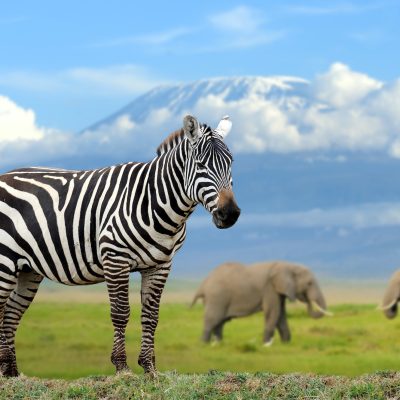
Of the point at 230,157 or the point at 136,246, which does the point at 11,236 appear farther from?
the point at 230,157

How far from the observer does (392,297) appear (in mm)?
17281

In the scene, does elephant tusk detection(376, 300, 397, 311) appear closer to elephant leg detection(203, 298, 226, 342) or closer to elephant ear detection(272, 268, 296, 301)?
elephant ear detection(272, 268, 296, 301)

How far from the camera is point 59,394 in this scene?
7.00 meters

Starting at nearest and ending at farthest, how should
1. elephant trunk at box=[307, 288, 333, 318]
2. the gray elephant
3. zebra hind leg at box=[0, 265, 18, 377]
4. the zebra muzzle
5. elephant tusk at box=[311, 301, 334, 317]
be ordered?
the zebra muzzle
zebra hind leg at box=[0, 265, 18, 377]
the gray elephant
elephant trunk at box=[307, 288, 333, 318]
elephant tusk at box=[311, 301, 334, 317]

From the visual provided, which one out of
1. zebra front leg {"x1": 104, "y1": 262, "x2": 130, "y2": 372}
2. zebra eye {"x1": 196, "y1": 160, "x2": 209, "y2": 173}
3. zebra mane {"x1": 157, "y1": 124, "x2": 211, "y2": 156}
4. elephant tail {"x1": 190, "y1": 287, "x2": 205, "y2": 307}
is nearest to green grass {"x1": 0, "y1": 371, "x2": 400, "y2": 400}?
zebra front leg {"x1": 104, "y1": 262, "x2": 130, "y2": 372}

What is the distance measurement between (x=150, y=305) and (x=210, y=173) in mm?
1420

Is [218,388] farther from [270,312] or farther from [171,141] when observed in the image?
[270,312]

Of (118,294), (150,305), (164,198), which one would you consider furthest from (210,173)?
(150,305)

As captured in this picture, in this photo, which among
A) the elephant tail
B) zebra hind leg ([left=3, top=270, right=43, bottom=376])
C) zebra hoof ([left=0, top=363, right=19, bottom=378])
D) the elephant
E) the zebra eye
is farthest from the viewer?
the elephant

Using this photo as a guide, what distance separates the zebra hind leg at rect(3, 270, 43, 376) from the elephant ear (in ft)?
27.2

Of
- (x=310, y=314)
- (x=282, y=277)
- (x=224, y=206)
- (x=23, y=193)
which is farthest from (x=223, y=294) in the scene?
(x=224, y=206)

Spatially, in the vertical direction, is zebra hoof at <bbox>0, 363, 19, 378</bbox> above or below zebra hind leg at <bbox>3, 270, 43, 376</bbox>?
below

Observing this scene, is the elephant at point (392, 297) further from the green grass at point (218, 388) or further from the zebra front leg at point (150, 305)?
the zebra front leg at point (150, 305)

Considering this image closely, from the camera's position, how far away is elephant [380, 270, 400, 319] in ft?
56.6
